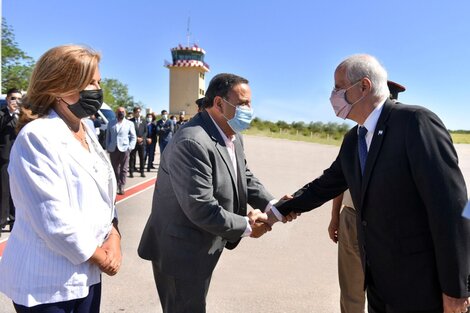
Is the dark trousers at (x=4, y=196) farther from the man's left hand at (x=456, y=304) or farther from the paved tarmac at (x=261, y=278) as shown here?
the man's left hand at (x=456, y=304)

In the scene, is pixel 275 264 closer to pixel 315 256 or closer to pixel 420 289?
pixel 315 256

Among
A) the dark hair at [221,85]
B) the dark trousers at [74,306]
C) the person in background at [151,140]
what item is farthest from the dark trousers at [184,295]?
the person in background at [151,140]

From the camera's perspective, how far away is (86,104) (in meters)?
2.19

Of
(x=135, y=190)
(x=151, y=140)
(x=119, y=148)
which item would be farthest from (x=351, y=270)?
(x=151, y=140)

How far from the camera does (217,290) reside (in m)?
4.63

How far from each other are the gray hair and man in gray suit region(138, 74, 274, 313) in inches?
29.3

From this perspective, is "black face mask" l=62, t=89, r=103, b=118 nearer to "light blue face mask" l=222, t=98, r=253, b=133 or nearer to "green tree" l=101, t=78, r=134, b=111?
"light blue face mask" l=222, t=98, r=253, b=133

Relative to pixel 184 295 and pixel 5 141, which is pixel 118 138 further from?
pixel 184 295

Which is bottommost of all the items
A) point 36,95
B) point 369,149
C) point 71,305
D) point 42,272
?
point 71,305

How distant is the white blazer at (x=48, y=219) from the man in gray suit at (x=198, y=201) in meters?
0.67

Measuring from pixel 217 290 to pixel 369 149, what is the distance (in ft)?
9.36

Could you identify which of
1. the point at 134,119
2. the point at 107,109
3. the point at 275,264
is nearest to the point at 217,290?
the point at 275,264

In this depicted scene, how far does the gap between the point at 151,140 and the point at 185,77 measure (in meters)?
44.3

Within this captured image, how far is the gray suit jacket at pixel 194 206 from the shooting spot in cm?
253
